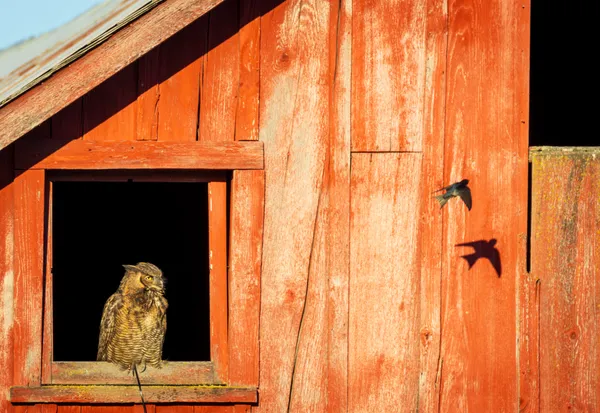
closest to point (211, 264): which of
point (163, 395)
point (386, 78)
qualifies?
point (163, 395)

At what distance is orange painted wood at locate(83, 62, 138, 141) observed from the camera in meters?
4.25

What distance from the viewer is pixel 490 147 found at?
432cm

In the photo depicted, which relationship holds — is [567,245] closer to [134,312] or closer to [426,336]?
[426,336]

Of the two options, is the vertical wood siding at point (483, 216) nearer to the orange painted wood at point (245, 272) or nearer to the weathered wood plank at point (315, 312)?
the weathered wood plank at point (315, 312)

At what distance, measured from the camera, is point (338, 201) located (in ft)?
14.1

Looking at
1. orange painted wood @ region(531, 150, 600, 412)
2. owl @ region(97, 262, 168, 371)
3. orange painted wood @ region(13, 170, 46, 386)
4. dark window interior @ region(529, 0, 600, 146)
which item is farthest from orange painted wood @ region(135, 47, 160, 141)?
dark window interior @ region(529, 0, 600, 146)

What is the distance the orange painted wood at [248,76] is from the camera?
427cm

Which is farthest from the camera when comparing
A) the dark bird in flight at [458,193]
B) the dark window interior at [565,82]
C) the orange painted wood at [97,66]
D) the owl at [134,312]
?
the dark window interior at [565,82]

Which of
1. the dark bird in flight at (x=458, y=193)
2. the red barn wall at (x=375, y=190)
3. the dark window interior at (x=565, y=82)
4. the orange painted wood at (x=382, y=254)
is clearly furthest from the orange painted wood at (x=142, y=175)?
the dark window interior at (x=565, y=82)

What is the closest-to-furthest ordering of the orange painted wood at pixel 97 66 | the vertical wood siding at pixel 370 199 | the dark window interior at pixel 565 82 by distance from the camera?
the orange painted wood at pixel 97 66 → the vertical wood siding at pixel 370 199 → the dark window interior at pixel 565 82

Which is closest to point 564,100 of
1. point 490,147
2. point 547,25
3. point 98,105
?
point 547,25

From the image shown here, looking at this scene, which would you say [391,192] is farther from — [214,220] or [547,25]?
[547,25]

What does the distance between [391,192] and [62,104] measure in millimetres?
1474

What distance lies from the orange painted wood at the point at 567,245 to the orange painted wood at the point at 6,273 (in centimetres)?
232
